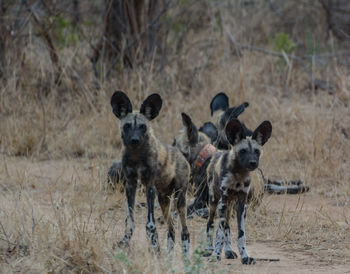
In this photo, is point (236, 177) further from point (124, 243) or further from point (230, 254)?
point (124, 243)

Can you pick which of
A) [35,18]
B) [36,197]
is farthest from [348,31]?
[36,197]

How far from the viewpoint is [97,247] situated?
11.9 ft

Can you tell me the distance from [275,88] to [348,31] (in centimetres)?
405

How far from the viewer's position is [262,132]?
4363mm

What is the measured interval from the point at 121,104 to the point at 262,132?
948mm

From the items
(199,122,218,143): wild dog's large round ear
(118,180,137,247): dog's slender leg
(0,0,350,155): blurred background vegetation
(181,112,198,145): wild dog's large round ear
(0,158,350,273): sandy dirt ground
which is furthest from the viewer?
(0,0,350,155): blurred background vegetation

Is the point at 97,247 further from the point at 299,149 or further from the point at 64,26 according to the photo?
the point at 64,26

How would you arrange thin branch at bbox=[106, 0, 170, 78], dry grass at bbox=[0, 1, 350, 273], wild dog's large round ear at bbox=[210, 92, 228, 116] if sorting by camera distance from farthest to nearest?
thin branch at bbox=[106, 0, 170, 78]
wild dog's large round ear at bbox=[210, 92, 228, 116]
dry grass at bbox=[0, 1, 350, 273]

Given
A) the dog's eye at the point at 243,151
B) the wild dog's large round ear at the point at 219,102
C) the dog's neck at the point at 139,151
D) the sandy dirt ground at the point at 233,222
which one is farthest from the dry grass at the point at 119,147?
the wild dog's large round ear at the point at 219,102

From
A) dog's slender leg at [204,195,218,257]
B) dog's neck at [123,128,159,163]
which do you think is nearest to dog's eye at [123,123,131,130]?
dog's neck at [123,128,159,163]

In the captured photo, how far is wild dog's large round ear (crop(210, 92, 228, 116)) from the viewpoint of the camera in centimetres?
696

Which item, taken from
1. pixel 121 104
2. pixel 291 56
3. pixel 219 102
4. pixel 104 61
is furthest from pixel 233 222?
pixel 291 56

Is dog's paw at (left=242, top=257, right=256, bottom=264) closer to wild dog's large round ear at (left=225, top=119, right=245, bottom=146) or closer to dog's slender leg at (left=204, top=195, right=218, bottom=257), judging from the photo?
dog's slender leg at (left=204, top=195, right=218, bottom=257)

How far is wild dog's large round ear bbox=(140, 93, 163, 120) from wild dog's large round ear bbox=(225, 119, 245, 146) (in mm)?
478
